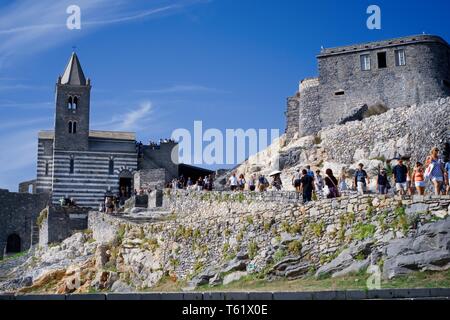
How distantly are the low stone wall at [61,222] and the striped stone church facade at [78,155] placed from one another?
751cm

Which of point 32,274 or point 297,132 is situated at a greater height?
point 297,132

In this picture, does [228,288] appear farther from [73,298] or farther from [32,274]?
[32,274]

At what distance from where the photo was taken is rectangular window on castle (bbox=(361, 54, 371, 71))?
45.5 meters

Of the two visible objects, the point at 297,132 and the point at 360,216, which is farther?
the point at 297,132

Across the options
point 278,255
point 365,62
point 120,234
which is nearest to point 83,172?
point 120,234

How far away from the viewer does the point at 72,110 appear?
172 feet

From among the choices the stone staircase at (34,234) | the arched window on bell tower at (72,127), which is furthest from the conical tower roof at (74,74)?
the stone staircase at (34,234)

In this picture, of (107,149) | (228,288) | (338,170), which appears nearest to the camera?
(228,288)

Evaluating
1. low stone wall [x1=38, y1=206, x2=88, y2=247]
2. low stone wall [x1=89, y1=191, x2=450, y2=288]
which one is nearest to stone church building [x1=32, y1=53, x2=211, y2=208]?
low stone wall [x1=38, y1=206, x2=88, y2=247]

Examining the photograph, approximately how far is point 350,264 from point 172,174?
34.7m

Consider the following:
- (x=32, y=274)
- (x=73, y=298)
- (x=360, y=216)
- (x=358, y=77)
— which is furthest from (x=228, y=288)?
(x=358, y=77)

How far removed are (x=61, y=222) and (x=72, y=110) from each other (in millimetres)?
12806
